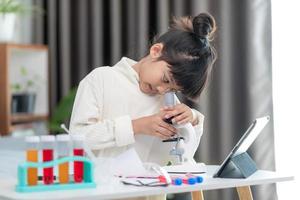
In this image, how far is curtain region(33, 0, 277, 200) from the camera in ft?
10.2

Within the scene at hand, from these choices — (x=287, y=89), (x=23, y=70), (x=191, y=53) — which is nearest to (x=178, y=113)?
(x=191, y=53)

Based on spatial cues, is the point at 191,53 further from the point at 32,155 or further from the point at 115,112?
the point at 32,155

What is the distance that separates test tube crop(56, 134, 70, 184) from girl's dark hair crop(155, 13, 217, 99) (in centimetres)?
47

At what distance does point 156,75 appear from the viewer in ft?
6.21

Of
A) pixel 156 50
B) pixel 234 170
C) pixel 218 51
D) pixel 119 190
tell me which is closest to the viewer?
pixel 119 190

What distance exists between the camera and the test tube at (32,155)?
54.8 inches

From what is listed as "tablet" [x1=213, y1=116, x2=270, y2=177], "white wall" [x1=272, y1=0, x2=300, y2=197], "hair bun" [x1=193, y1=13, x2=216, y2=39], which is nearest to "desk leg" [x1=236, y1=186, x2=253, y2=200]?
"tablet" [x1=213, y1=116, x2=270, y2=177]

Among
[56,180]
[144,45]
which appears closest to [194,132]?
[56,180]

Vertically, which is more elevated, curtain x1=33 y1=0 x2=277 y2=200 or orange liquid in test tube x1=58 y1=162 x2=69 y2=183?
curtain x1=33 y1=0 x2=277 y2=200

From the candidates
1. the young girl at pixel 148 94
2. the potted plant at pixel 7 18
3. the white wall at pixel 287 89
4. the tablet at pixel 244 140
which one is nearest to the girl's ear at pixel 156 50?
the young girl at pixel 148 94

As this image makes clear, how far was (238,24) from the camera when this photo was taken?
321cm

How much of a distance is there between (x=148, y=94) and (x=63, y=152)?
559 millimetres

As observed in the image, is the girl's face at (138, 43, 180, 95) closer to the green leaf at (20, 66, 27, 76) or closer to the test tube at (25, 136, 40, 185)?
the test tube at (25, 136, 40, 185)

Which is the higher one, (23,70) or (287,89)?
(23,70)
